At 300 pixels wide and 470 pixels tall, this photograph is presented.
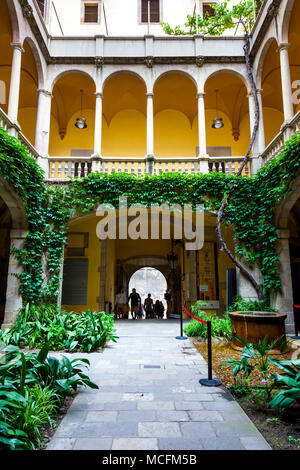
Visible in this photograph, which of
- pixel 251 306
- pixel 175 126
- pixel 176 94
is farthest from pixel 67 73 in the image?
pixel 251 306

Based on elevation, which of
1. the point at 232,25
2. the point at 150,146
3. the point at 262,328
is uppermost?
the point at 232,25

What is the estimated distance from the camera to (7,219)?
9898 millimetres

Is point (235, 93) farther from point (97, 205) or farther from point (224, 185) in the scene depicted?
point (97, 205)

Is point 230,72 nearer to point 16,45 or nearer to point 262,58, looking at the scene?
point 262,58

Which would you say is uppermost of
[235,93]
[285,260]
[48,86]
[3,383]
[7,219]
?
[235,93]

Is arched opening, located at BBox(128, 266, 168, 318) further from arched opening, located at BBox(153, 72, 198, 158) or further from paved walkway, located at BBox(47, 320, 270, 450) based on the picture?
paved walkway, located at BBox(47, 320, 270, 450)

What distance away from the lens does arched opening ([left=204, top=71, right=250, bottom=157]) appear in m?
10.1

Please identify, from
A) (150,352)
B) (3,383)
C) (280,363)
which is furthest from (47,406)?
(150,352)

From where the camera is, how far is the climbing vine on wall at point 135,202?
290 inches

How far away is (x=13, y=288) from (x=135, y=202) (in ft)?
12.8

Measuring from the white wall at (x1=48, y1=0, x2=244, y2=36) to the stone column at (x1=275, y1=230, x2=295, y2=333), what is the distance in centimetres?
930

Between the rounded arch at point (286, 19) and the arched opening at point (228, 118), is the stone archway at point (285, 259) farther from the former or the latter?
the arched opening at point (228, 118)

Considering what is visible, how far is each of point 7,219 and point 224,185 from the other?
289 inches

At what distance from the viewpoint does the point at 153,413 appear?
2.71 metres
